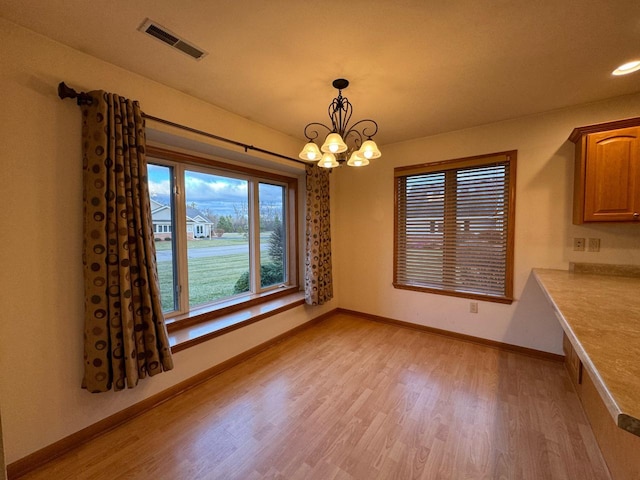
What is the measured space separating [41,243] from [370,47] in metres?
2.29

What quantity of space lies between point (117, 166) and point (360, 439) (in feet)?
7.74

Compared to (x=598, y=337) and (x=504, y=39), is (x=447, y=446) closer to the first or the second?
(x=598, y=337)

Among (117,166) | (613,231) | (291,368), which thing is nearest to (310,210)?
(291,368)

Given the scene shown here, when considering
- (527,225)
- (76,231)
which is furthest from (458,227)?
(76,231)

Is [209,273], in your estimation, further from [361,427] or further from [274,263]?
[361,427]

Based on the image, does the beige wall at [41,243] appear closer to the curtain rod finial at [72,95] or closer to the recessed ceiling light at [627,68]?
the curtain rod finial at [72,95]

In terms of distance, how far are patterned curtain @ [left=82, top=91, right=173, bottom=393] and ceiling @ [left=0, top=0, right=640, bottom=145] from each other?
1.30ft

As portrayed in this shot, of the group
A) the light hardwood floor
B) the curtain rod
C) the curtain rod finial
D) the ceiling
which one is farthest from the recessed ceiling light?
the curtain rod finial

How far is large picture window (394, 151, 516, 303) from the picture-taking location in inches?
109

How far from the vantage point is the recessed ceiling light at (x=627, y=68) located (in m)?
1.74

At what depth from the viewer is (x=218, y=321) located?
2.54 metres

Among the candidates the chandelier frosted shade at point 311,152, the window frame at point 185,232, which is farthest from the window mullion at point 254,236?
the chandelier frosted shade at point 311,152

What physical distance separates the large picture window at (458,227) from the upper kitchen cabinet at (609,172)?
1.84ft

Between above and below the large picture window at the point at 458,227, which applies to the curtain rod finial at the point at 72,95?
above
